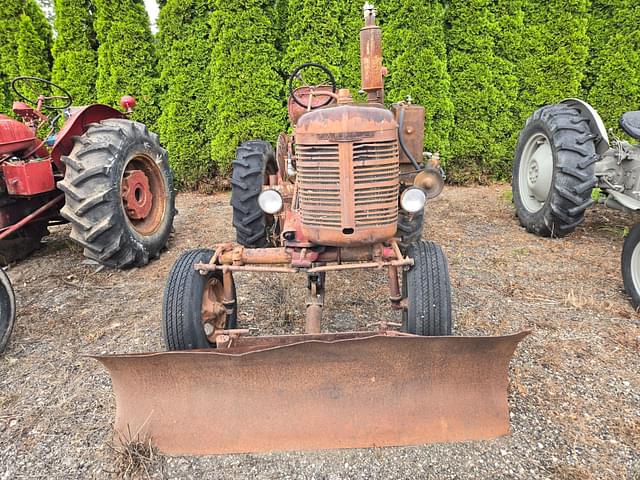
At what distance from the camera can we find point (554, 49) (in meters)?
7.02

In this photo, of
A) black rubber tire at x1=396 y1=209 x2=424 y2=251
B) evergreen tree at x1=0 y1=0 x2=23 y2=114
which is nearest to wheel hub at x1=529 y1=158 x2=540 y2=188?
black rubber tire at x1=396 y1=209 x2=424 y2=251

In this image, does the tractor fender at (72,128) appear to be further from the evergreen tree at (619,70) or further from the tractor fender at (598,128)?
the evergreen tree at (619,70)

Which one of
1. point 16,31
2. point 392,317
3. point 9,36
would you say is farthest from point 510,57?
point 9,36

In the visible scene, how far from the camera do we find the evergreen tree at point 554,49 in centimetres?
686

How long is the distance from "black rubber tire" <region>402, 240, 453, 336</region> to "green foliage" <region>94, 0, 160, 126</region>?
649 cm

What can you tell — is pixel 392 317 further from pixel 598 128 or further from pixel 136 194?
pixel 598 128

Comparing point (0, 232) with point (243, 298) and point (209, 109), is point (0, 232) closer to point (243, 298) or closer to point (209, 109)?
point (243, 298)

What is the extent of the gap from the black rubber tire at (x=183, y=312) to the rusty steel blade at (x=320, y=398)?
0.37m

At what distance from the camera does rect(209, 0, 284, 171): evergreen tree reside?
22.6 feet

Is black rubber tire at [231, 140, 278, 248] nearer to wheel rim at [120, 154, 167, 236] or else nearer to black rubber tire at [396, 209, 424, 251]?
wheel rim at [120, 154, 167, 236]

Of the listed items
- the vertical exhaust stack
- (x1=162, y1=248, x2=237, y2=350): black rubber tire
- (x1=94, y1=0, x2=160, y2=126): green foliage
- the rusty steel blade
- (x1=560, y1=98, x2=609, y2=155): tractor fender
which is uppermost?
(x1=94, y1=0, x2=160, y2=126): green foliage

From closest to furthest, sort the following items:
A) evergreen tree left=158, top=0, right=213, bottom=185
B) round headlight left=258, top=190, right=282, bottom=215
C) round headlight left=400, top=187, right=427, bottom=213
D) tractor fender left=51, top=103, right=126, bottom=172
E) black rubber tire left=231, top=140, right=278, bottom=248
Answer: round headlight left=400, top=187, right=427, bottom=213
round headlight left=258, top=190, right=282, bottom=215
black rubber tire left=231, top=140, right=278, bottom=248
tractor fender left=51, top=103, right=126, bottom=172
evergreen tree left=158, top=0, right=213, bottom=185

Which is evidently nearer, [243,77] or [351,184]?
[351,184]

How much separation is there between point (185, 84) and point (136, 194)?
11.6 feet
